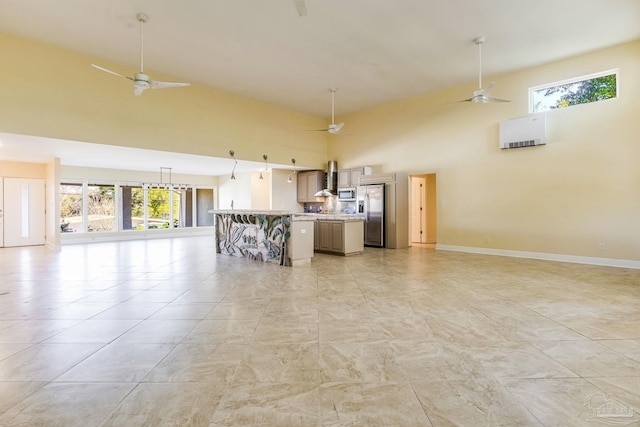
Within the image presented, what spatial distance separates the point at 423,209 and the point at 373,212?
242cm

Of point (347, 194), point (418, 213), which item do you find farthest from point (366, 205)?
point (418, 213)

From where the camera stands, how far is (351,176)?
974 cm

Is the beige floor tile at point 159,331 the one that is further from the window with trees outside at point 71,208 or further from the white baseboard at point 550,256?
the window with trees outside at point 71,208

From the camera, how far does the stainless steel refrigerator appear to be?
8570 millimetres

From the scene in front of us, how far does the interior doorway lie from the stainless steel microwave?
6.83 ft

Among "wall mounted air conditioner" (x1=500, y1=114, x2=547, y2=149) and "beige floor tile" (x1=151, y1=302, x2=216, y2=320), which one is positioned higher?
"wall mounted air conditioner" (x1=500, y1=114, x2=547, y2=149)

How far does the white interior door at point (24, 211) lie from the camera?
9.30 metres

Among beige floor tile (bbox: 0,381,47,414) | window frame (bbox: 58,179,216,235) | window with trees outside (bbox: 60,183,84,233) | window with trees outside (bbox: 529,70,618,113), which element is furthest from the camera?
window frame (bbox: 58,179,216,235)

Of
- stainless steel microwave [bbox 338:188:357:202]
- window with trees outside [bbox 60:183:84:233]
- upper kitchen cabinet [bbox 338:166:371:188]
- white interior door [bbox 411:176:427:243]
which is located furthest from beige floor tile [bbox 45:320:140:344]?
window with trees outside [bbox 60:183:84:233]

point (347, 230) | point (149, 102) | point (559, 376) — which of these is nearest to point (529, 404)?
point (559, 376)

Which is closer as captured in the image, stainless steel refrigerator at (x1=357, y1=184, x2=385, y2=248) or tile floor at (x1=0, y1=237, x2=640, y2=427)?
tile floor at (x1=0, y1=237, x2=640, y2=427)

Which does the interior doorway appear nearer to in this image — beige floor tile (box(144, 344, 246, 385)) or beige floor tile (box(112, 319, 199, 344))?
beige floor tile (box(112, 319, 199, 344))

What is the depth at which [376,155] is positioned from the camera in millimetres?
9477

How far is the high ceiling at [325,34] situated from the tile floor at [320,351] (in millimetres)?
4007
